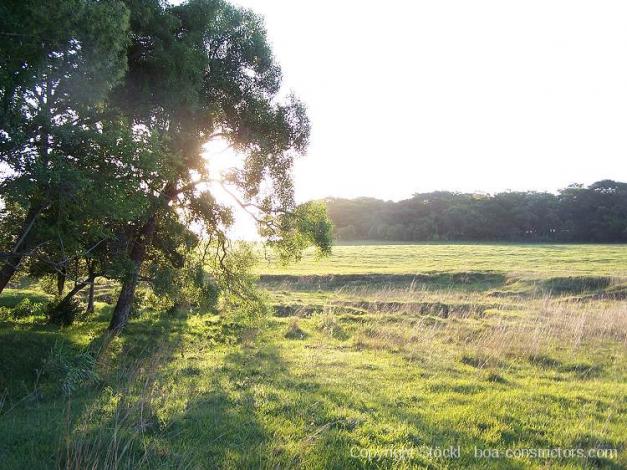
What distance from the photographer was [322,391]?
1024cm

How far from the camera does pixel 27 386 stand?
1073 cm

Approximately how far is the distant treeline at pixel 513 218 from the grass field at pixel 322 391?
63555 millimetres

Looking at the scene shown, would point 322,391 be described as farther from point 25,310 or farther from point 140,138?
point 25,310

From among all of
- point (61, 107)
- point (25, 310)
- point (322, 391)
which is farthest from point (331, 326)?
point (25, 310)

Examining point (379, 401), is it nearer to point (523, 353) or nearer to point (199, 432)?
point (199, 432)

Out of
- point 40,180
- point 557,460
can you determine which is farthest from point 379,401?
point 40,180

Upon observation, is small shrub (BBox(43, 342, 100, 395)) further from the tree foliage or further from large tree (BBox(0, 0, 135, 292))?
large tree (BBox(0, 0, 135, 292))

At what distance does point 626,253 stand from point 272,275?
4229 cm

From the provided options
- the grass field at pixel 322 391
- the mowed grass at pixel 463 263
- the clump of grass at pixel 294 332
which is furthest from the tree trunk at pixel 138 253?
the mowed grass at pixel 463 263

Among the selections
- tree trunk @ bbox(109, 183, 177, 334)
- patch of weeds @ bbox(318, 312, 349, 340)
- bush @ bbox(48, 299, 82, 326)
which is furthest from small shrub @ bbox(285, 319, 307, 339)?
bush @ bbox(48, 299, 82, 326)

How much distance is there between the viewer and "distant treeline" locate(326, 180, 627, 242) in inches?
3329

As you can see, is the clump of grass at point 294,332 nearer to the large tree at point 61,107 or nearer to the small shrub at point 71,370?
the small shrub at point 71,370

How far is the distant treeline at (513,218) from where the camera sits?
84.6 meters

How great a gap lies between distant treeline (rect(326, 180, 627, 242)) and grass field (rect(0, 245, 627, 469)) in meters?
63.6
